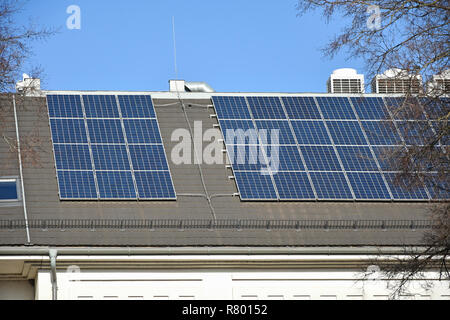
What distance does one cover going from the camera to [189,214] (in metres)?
A: 23.6

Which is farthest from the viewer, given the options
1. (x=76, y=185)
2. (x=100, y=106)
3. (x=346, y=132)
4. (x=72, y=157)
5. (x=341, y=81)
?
(x=341, y=81)

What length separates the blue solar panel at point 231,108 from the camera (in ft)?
91.4

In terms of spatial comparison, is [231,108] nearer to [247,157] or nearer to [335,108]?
[247,157]

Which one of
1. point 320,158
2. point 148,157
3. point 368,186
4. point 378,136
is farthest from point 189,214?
point 378,136

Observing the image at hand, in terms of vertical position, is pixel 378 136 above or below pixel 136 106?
below

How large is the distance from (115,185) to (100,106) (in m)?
4.22

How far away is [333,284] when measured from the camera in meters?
23.0

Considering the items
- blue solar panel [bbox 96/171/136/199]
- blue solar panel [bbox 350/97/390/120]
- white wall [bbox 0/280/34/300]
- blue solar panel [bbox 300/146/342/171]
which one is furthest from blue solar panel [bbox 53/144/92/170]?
blue solar panel [bbox 350/97/390/120]

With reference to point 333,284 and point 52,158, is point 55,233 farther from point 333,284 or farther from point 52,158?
point 333,284

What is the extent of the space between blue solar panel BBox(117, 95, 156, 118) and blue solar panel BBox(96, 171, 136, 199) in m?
3.07

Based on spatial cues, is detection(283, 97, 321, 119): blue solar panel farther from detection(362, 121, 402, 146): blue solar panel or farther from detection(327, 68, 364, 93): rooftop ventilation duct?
detection(327, 68, 364, 93): rooftop ventilation duct

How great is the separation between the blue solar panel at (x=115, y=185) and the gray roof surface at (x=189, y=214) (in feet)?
0.86

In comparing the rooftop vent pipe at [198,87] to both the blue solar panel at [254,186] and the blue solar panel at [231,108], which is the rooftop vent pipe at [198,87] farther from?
the blue solar panel at [254,186]

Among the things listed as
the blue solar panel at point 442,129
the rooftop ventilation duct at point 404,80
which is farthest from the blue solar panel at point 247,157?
the rooftop ventilation duct at point 404,80
